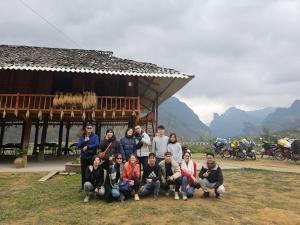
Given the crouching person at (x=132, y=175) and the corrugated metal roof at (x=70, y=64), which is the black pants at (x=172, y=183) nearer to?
the crouching person at (x=132, y=175)

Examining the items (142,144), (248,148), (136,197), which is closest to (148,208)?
(136,197)

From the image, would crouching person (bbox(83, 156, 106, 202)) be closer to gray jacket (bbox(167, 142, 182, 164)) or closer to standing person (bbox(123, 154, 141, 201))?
standing person (bbox(123, 154, 141, 201))

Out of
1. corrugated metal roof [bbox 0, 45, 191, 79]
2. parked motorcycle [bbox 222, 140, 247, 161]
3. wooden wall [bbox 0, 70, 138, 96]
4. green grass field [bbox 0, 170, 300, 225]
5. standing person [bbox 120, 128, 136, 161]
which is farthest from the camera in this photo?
parked motorcycle [bbox 222, 140, 247, 161]

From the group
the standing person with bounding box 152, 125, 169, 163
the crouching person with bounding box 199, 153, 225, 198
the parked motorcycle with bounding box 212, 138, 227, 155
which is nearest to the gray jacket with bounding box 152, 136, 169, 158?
the standing person with bounding box 152, 125, 169, 163

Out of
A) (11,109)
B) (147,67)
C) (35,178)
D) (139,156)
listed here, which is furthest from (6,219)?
(147,67)

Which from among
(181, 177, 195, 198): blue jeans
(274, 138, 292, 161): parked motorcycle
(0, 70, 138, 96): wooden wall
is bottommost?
(181, 177, 195, 198): blue jeans

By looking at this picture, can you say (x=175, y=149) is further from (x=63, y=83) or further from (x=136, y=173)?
(x=63, y=83)

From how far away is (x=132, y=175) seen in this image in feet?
22.9

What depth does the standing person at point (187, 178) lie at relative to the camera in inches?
279

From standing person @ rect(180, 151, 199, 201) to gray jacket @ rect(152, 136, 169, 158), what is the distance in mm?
672

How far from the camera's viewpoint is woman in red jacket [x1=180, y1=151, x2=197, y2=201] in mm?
7090

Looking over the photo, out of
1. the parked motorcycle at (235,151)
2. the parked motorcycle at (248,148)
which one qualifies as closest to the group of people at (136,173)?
the parked motorcycle at (235,151)

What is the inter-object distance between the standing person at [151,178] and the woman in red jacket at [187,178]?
23.9 inches

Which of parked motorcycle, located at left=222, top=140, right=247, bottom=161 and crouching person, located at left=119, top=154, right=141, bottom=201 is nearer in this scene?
crouching person, located at left=119, top=154, right=141, bottom=201
